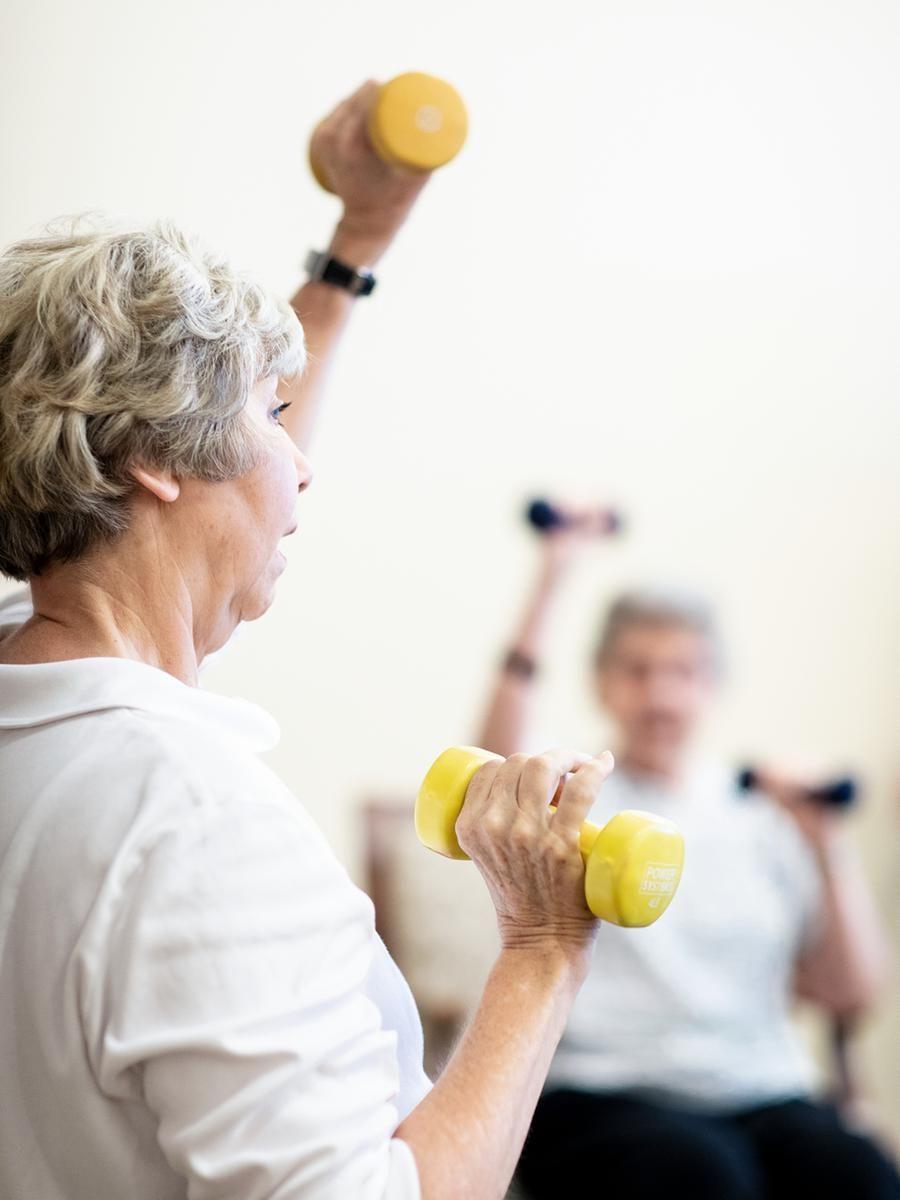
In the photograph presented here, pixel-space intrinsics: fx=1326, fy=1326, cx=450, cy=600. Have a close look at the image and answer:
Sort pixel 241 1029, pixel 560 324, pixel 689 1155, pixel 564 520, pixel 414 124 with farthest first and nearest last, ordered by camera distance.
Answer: pixel 560 324 < pixel 564 520 < pixel 689 1155 < pixel 414 124 < pixel 241 1029

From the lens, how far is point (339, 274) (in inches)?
44.7

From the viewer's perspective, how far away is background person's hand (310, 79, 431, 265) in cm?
113

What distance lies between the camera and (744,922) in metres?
2.03

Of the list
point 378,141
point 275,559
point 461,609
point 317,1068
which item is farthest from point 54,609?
point 461,609

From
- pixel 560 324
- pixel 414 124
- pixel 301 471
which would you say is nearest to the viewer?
pixel 301 471

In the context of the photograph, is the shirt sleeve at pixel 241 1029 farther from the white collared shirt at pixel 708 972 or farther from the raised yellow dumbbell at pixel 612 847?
the white collared shirt at pixel 708 972

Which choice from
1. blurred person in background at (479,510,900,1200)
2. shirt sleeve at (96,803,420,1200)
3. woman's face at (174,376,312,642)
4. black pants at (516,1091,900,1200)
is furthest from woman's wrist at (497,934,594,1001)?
black pants at (516,1091,900,1200)

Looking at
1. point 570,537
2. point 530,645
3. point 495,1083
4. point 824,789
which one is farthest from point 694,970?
point 495,1083

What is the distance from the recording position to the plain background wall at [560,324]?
2.50 meters

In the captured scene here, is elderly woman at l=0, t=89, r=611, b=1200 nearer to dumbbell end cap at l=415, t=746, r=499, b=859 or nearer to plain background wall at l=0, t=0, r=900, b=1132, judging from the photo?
dumbbell end cap at l=415, t=746, r=499, b=859

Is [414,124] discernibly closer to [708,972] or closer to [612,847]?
[612,847]

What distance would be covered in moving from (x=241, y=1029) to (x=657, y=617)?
5.33 feet

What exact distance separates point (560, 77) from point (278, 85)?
1.96 feet

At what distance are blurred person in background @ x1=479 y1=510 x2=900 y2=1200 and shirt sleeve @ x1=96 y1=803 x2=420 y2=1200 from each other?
1.07 meters
